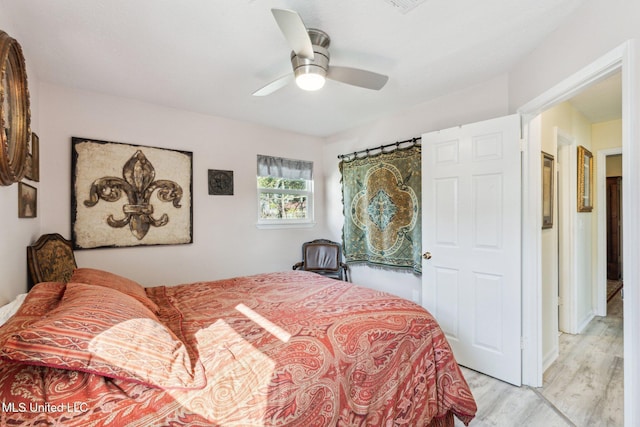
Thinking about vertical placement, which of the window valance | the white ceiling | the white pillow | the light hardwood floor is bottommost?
the light hardwood floor

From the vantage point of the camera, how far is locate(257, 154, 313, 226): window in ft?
12.4

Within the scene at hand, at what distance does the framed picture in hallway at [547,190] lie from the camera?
2.58m

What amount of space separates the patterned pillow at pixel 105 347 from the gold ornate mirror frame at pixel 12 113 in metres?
0.92

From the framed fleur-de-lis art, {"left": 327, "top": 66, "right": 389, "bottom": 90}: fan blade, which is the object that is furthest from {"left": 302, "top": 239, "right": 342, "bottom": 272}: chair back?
{"left": 327, "top": 66, "right": 389, "bottom": 90}: fan blade

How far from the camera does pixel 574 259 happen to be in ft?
10.6

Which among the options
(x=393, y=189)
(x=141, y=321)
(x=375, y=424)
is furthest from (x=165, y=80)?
(x=375, y=424)

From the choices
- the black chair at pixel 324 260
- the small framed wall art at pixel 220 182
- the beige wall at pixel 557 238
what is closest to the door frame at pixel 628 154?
the beige wall at pixel 557 238

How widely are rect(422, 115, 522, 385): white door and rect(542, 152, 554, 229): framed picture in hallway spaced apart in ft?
1.88

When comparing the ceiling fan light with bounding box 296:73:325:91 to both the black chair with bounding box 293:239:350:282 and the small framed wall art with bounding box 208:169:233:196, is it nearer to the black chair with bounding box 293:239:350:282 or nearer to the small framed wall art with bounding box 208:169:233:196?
the small framed wall art with bounding box 208:169:233:196

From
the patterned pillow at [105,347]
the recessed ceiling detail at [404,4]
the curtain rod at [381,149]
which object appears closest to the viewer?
the patterned pillow at [105,347]

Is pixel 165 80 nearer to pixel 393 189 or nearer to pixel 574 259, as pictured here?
pixel 393 189

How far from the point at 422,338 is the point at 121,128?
10.3ft

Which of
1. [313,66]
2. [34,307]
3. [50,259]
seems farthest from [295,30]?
[50,259]

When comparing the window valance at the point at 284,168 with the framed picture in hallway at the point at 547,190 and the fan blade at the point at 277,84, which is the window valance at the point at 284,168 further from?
the framed picture in hallway at the point at 547,190
